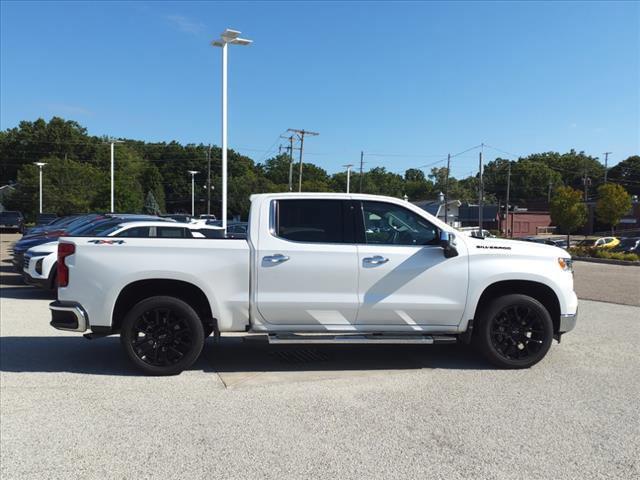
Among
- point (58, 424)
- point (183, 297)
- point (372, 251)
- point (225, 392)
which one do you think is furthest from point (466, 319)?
point (58, 424)

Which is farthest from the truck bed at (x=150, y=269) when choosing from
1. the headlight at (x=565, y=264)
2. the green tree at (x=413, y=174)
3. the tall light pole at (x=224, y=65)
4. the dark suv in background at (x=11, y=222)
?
the green tree at (x=413, y=174)

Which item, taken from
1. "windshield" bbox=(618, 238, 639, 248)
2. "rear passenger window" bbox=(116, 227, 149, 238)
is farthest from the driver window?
"windshield" bbox=(618, 238, 639, 248)

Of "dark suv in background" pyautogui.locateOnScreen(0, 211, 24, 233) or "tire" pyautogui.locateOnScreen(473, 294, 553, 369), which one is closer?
"tire" pyautogui.locateOnScreen(473, 294, 553, 369)

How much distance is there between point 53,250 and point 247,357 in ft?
21.2

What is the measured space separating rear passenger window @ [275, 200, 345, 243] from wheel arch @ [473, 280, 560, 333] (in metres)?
1.68

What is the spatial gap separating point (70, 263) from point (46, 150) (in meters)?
94.8

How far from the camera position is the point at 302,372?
5.88 metres

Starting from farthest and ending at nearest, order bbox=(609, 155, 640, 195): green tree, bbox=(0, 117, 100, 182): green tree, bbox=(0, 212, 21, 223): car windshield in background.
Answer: bbox=(609, 155, 640, 195): green tree
bbox=(0, 117, 100, 182): green tree
bbox=(0, 212, 21, 223): car windshield in background

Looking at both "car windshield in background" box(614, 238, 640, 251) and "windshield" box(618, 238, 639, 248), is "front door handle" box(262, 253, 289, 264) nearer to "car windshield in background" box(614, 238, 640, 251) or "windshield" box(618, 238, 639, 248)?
"car windshield in background" box(614, 238, 640, 251)

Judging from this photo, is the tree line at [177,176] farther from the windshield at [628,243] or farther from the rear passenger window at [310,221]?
the rear passenger window at [310,221]

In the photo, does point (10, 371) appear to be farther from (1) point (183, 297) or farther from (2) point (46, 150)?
(2) point (46, 150)

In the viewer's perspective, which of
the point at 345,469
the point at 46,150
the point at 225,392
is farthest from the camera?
the point at 46,150

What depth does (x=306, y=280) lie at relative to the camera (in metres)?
5.57

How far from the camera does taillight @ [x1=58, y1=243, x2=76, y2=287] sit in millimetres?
5527
